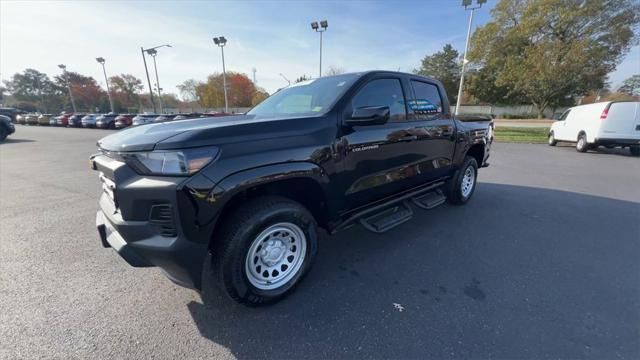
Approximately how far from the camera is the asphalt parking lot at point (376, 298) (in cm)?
184

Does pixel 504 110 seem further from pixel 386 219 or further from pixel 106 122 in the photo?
pixel 106 122

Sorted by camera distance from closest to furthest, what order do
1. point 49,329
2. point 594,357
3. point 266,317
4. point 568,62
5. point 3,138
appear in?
point 594,357 → point 49,329 → point 266,317 → point 3,138 → point 568,62

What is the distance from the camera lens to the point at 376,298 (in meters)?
2.31

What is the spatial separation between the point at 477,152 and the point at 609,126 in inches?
351

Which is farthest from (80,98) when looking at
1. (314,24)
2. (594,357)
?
(594,357)

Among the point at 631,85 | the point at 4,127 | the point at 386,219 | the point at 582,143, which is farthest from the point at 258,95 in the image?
the point at 631,85

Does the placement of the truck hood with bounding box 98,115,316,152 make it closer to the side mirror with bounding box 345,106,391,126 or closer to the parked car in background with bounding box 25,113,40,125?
the side mirror with bounding box 345,106,391,126

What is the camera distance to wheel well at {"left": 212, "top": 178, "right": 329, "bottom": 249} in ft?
6.68

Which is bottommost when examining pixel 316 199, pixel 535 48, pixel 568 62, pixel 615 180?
pixel 615 180

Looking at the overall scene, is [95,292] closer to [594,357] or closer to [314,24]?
[594,357]

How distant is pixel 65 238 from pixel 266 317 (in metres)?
3.04

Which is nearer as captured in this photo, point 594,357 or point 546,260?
point 594,357

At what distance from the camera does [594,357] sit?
174 centimetres

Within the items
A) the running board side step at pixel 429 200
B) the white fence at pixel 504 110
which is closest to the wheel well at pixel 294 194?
the running board side step at pixel 429 200
